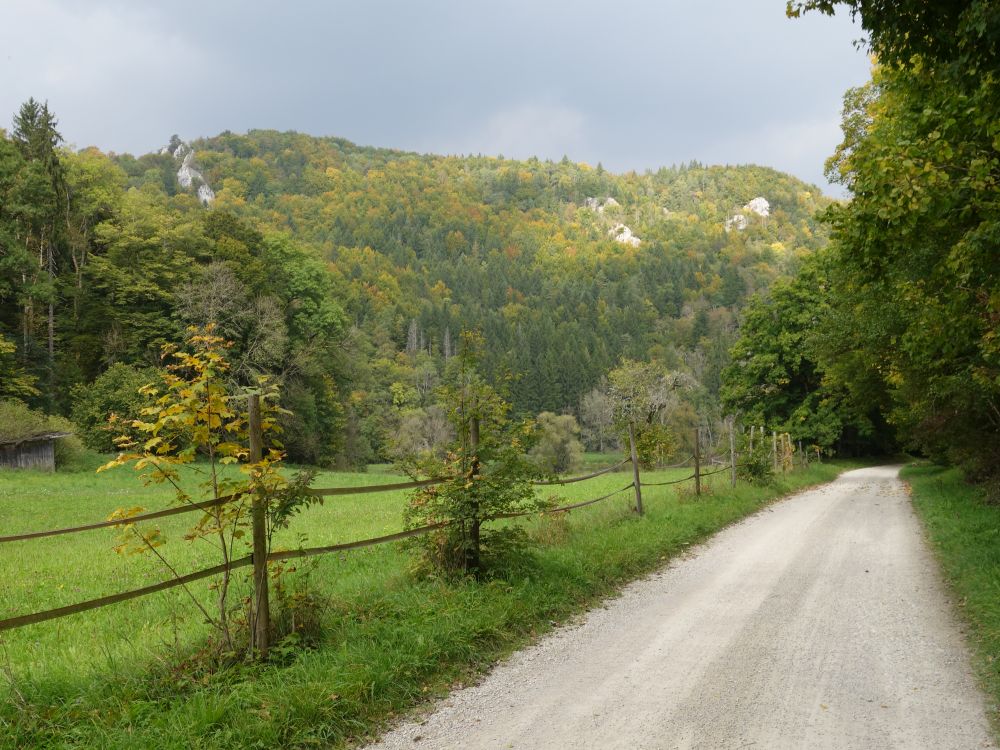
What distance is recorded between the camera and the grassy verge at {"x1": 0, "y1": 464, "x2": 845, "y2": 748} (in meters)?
4.14

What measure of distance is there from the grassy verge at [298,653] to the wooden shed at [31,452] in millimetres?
23218

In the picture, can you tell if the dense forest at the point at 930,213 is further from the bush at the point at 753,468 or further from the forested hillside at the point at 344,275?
the bush at the point at 753,468

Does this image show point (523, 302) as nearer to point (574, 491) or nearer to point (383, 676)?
point (574, 491)

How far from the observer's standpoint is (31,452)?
103 ft

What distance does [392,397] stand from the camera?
90.8m

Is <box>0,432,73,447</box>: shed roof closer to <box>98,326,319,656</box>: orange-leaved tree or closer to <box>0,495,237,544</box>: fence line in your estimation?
<box>0,495,237,544</box>: fence line

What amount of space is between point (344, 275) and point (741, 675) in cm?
13038

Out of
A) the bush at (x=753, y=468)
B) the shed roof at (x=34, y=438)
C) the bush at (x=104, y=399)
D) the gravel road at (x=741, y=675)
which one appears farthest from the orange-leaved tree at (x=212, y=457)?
the bush at (x=104, y=399)

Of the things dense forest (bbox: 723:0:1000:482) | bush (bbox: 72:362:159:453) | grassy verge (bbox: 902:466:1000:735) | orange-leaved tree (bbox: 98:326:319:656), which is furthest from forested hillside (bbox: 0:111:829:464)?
grassy verge (bbox: 902:466:1000:735)

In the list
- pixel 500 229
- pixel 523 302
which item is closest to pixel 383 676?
pixel 523 302

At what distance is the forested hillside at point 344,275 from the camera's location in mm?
41031

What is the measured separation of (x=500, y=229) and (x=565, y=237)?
18.4 m

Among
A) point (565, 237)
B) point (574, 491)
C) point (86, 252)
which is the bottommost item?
point (574, 491)

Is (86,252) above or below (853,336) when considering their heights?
above
